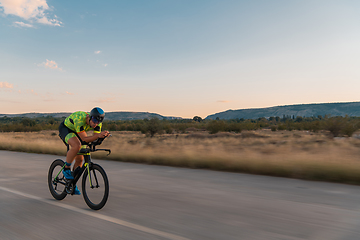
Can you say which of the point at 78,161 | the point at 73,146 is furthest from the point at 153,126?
the point at 73,146

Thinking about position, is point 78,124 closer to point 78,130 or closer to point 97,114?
point 78,130

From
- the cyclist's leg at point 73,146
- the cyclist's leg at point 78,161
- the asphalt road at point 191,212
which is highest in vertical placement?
the cyclist's leg at point 73,146

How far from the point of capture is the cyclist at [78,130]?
466 centimetres

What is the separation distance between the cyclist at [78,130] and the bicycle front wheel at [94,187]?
1.25 ft

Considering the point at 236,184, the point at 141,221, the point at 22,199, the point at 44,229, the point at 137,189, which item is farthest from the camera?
the point at 236,184

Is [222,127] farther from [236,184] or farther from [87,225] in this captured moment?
[87,225]

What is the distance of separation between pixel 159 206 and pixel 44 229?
1922mm

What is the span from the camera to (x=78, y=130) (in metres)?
4.79

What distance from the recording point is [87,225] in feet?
13.4

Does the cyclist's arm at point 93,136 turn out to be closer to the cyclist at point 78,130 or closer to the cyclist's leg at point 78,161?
the cyclist at point 78,130

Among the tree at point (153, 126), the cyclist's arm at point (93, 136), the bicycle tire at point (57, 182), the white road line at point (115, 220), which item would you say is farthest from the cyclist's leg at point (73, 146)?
the tree at point (153, 126)

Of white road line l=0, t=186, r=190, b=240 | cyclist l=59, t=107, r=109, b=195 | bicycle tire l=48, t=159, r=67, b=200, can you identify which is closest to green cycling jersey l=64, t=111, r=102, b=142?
cyclist l=59, t=107, r=109, b=195

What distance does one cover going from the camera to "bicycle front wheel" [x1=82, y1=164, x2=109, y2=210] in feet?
15.3

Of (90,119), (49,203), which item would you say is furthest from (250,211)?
(49,203)
